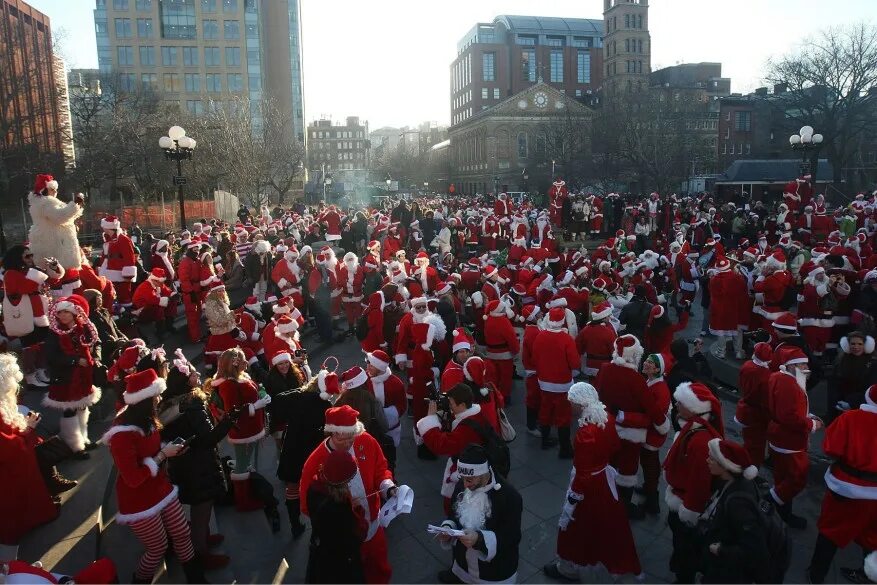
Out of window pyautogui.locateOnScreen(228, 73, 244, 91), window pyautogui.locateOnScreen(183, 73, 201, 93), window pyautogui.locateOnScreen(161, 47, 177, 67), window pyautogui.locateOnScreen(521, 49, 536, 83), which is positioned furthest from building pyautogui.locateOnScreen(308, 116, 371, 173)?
window pyautogui.locateOnScreen(161, 47, 177, 67)

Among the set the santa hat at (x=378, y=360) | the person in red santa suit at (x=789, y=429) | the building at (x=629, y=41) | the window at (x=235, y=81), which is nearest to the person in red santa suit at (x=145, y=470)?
the santa hat at (x=378, y=360)

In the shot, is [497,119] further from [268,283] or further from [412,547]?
[412,547]

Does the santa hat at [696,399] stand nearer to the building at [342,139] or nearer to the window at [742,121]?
the window at [742,121]

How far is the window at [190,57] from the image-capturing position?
213 feet

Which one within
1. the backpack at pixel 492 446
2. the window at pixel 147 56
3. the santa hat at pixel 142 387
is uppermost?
the window at pixel 147 56

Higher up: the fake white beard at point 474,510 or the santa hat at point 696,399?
the santa hat at point 696,399

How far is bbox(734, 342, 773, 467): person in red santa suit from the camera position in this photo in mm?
5371

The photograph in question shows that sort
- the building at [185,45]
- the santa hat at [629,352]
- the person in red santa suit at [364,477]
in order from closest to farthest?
1. the person in red santa suit at [364,477]
2. the santa hat at [629,352]
3. the building at [185,45]

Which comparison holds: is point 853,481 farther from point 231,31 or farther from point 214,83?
point 231,31

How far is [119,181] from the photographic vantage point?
3566 cm

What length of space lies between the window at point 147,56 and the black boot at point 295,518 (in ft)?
238

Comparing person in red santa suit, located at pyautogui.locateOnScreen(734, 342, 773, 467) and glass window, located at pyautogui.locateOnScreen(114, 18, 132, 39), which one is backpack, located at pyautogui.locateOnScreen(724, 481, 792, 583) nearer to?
person in red santa suit, located at pyautogui.locateOnScreen(734, 342, 773, 467)

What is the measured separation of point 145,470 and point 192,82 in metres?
71.9

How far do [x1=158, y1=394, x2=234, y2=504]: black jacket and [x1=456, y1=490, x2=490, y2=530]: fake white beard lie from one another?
1.90m
